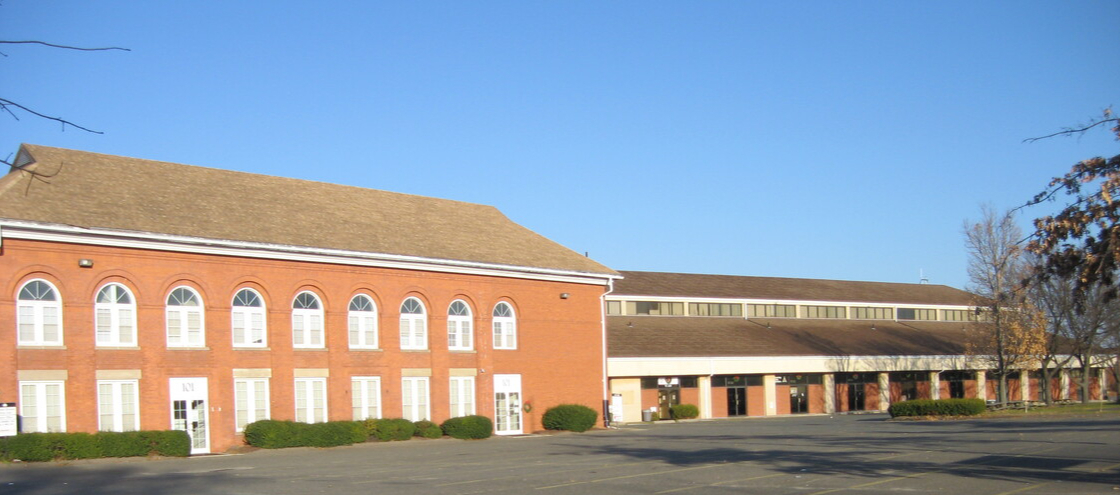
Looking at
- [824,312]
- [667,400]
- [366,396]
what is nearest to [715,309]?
[824,312]

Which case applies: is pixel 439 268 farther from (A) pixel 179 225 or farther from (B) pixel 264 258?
(A) pixel 179 225

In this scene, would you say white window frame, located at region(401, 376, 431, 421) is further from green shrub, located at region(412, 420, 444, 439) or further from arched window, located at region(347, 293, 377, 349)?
arched window, located at region(347, 293, 377, 349)

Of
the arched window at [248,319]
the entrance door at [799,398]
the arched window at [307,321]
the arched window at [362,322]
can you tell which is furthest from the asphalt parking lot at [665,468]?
the entrance door at [799,398]

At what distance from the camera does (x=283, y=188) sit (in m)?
41.7

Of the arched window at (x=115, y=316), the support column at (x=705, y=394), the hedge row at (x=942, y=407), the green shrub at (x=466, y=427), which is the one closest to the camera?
the arched window at (x=115, y=316)

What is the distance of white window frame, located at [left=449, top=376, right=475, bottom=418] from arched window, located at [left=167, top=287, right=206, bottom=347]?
Answer: 1101 centimetres

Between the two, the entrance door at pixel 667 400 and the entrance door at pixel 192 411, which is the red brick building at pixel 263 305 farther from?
the entrance door at pixel 667 400

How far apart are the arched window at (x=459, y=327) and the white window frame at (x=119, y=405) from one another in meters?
13.0

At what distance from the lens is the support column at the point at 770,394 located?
61531 millimetres

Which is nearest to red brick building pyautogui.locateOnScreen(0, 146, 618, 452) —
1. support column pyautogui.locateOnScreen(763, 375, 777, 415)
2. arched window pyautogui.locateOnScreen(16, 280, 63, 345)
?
arched window pyautogui.locateOnScreen(16, 280, 63, 345)

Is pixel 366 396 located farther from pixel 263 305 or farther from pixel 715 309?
pixel 715 309

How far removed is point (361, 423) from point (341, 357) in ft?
8.70

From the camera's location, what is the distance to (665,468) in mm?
23781

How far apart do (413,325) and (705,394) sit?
24371 mm
